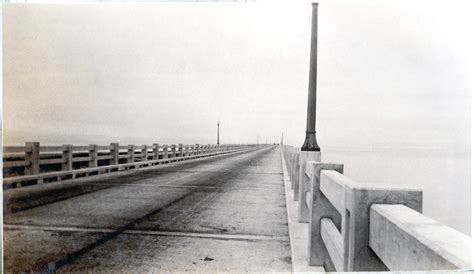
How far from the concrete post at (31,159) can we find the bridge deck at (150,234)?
327 cm

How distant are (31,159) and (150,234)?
783 centimetres

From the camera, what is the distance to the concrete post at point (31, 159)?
12.4 meters

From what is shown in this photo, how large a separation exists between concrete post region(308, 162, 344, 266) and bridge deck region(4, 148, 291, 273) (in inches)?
21.9

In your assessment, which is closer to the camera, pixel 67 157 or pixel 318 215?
pixel 318 215

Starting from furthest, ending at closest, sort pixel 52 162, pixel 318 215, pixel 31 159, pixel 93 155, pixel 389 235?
pixel 93 155 → pixel 52 162 → pixel 31 159 → pixel 318 215 → pixel 389 235

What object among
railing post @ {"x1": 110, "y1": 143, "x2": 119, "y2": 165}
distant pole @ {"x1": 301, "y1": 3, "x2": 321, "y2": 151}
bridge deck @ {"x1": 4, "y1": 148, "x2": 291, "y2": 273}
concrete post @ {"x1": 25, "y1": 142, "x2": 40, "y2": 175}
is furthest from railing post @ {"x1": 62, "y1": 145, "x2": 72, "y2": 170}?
distant pole @ {"x1": 301, "y1": 3, "x2": 321, "y2": 151}

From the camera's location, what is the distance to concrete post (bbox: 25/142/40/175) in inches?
490

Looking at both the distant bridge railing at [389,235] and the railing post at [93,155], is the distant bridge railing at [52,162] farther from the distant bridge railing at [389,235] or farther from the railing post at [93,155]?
the distant bridge railing at [389,235]

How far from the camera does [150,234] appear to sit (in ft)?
19.6

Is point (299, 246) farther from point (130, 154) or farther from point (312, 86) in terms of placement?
point (130, 154)

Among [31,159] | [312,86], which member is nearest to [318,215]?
[312,86]

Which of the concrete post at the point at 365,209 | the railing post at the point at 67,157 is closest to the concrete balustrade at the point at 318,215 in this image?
the concrete post at the point at 365,209

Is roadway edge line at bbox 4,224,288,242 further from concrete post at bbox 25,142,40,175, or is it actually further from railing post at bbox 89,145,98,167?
railing post at bbox 89,145,98,167

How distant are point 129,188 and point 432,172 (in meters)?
7.48
